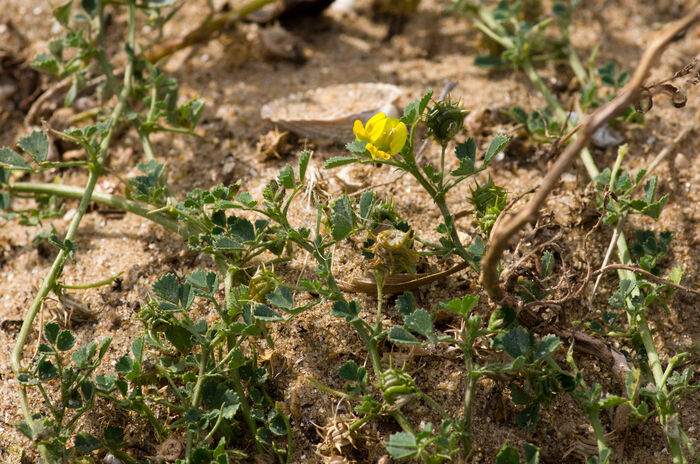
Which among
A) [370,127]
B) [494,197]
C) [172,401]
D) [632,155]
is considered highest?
[370,127]

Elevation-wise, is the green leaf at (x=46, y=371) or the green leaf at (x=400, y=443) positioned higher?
the green leaf at (x=400, y=443)

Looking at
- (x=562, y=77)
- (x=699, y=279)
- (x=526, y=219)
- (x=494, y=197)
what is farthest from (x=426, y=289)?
(x=562, y=77)

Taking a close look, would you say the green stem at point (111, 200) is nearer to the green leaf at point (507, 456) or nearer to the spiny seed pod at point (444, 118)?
the spiny seed pod at point (444, 118)

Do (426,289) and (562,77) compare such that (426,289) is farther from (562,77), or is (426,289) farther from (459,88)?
(562,77)

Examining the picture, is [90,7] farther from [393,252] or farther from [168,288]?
[393,252]

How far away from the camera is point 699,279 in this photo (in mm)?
1895

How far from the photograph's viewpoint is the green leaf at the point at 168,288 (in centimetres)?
157

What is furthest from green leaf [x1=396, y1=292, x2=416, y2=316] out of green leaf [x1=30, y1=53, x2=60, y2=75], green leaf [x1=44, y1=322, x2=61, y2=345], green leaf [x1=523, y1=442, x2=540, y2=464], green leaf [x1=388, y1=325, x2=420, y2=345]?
green leaf [x1=30, y1=53, x2=60, y2=75]

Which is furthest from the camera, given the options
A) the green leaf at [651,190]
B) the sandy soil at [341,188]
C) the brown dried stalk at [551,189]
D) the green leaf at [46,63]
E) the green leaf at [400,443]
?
the green leaf at [46,63]

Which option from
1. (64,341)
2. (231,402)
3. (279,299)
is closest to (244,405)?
(231,402)

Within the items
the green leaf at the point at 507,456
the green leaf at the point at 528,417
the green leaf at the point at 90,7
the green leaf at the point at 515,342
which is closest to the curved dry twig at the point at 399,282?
the green leaf at the point at 515,342

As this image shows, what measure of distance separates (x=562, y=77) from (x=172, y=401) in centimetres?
188

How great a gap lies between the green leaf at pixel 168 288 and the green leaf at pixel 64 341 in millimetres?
266

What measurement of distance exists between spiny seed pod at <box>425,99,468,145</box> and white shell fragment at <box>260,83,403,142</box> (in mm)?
650
